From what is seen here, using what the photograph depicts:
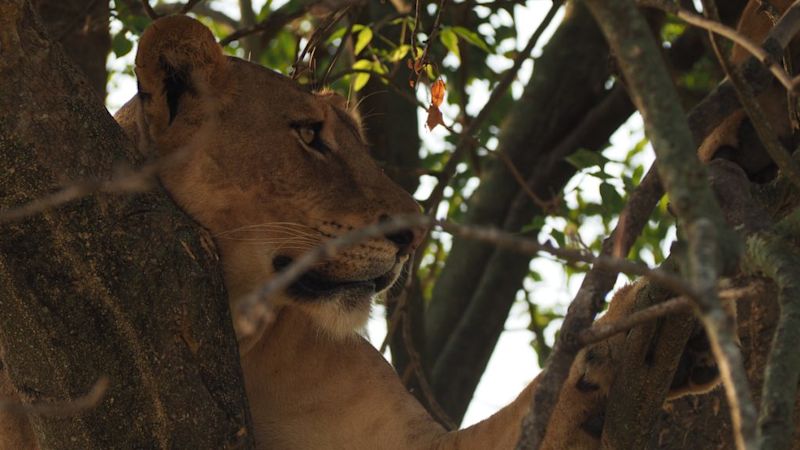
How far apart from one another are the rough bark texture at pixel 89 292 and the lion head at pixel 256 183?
2.82ft

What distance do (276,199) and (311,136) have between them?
0.34 meters

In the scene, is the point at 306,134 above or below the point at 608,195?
below

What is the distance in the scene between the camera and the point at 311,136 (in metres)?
4.41

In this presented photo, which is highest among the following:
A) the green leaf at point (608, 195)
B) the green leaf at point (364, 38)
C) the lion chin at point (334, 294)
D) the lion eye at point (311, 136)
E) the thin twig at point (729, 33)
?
the green leaf at point (364, 38)

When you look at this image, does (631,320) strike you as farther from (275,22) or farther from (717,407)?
(275,22)

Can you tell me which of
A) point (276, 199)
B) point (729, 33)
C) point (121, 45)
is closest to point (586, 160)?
point (276, 199)

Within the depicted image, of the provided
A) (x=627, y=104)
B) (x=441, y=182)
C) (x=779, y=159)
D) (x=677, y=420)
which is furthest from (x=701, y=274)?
(x=627, y=104)

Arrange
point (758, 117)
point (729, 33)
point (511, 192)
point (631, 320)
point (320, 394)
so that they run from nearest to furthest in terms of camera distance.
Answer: point (631, 320), point (729, 33), point (758, 117), point (320, 394), point (511, 192)

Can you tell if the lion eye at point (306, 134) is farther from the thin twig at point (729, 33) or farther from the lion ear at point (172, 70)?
the thin twig at point (729, 33)

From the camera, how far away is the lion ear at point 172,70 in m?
4.06

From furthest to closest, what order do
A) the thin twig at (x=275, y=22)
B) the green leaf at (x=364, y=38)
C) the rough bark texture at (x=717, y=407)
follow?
1. the green leaf at (x=364, y=38)
2. the thin twig at (x=275, y=22)
3. the rough bark texture at (x=717, y=407)

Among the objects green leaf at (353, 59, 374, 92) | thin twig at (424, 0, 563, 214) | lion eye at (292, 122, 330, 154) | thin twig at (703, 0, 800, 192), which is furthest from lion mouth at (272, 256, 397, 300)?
thin twig at (703, 0, 800, 192)

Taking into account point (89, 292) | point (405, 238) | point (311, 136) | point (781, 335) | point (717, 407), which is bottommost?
point (781, 335)

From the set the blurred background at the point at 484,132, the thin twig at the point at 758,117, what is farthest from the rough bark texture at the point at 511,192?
the thin twig at the point at 758,117
